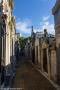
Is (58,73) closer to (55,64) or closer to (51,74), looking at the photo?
(55,64)

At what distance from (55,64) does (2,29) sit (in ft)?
17.9

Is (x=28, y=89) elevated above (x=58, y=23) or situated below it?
below

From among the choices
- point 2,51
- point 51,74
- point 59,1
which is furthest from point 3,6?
point 51,74

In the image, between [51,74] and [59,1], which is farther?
[51,74]

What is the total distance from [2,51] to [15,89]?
233cm

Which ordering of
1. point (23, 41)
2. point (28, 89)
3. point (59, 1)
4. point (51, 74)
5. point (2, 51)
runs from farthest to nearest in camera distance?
point (23, 41)
point (51, 74)
point (59, 1)
point (28, 89)
point (2, 51)

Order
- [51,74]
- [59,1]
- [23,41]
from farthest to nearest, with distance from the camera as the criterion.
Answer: [23,41]
[51,74]
[59,1]

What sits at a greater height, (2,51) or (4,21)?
(4,21)

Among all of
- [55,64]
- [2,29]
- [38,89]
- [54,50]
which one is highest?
[2,29]

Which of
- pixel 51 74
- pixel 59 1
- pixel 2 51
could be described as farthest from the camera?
pixel 51 74

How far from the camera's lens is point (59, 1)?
544 inches

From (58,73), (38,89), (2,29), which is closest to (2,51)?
(2,29)

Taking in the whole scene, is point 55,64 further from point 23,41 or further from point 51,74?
point 23,41

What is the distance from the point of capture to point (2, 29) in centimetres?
1115
